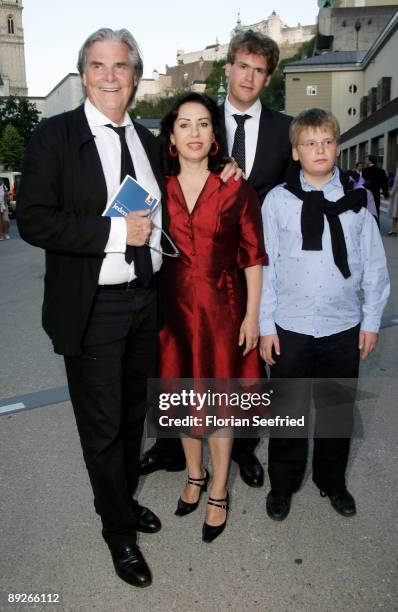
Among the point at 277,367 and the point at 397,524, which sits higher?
the point at 277,367

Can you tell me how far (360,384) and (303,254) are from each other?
217cm

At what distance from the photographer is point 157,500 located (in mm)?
3000

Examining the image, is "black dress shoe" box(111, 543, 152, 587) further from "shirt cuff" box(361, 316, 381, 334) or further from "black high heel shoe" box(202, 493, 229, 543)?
"shirt cuff" box(361, 316, 381, 334)

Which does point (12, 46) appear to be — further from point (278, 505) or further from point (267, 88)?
point (278, 505)

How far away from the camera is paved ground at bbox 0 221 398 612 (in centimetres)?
226

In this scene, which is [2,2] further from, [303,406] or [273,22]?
[303,406]

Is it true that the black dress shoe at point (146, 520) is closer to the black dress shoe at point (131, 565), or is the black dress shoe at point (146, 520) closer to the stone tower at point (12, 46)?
the black dress shoe at point (131, 565)

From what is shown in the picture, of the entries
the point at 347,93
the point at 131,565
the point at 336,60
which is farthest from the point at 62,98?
the point at 131,565

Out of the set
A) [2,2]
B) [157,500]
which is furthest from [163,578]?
[2,2]

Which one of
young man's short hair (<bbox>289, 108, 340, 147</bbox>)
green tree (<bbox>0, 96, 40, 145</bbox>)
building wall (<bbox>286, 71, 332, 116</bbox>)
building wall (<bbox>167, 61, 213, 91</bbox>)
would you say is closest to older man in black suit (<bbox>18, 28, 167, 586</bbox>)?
young man's short hair (<bbox>289, 108, 340, 147</bbox>)

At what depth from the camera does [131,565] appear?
239cm

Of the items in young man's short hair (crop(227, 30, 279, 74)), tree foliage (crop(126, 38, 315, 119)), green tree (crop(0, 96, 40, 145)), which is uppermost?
tree foliage (crop(126, 38, 315, 119))

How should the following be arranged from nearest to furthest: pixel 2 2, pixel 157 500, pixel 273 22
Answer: pixel 157 500
pixel 273 22
pixel 2 2

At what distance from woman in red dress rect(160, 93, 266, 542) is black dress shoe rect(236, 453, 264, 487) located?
399 millimetres
